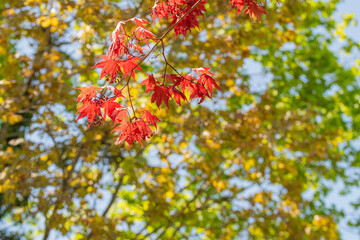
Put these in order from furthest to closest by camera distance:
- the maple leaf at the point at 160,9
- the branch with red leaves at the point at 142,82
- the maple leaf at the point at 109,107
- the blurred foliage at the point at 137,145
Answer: the blurred foliage at the point at 137,145 < the maple leaf at the point at 160,9 < the maple leaf at the point at 109,107 < the branch with red leaves at the point at 142,82

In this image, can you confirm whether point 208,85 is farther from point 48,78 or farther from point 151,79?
point 48,78

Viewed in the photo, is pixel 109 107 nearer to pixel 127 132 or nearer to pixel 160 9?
pixel 127 132

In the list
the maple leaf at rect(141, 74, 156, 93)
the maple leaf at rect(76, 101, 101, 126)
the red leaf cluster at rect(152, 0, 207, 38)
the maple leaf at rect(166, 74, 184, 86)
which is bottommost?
the maple leaf at rect(76, 101, 101, 126)

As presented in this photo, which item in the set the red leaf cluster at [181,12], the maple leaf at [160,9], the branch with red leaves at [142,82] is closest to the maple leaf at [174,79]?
the branch with red leaves at [142,82]

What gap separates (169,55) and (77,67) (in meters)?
1.31

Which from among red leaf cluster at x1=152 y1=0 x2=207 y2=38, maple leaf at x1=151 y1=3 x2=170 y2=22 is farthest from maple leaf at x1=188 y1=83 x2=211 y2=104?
maple leaf at x1=151 y1=3 x2=170 y2=22

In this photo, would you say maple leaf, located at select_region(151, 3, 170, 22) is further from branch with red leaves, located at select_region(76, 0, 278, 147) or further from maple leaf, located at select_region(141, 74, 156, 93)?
maple leaf, located at select_region(141, 74, 156, 93)

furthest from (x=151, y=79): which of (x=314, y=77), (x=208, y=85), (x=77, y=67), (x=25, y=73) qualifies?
(x=314, y=77)

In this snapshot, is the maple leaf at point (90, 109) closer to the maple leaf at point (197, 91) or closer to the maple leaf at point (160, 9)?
the maple leaf at point (197, 91)

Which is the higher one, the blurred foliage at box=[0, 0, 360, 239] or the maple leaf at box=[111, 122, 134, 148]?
the blurred foliage at box=[0, 0, 360, 239]

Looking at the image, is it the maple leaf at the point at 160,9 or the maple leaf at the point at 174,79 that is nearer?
the maple leaf at the point at 174,79

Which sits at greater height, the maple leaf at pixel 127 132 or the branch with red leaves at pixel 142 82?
the branch with red leaves at pixel 142 82

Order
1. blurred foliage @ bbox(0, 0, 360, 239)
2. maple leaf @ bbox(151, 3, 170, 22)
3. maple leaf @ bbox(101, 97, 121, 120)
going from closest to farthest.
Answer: maple leaf @ bbox(101, 97, 121, 120) → maple leaf @ bbox(151, 3, 170, 22) → blurred foliage @ bbox(0, 0, 360, 239)

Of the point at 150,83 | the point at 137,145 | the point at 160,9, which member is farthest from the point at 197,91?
the point at 137,145
